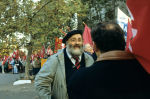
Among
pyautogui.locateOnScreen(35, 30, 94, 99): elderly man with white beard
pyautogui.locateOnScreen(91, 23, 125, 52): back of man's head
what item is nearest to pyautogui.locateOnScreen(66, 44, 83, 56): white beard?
pyautogui.locateOnScreen(35, 30, 94, 99): elderly man with white beard

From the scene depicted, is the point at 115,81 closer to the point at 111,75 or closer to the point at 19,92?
the point at 111,75

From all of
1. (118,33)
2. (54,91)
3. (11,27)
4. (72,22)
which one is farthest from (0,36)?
(118,33)

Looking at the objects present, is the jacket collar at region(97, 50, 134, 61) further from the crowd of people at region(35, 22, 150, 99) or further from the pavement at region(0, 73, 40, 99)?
the pavement at region(0, 73, 40, 99)

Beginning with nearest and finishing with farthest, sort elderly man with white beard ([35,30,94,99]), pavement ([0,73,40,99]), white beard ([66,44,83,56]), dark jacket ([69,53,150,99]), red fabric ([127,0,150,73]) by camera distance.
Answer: red fabric ([127,0,150,73]), dark jacket ([69,53,150,99]), elderly man with white beard ([35,30,94,99]), white beard ([66,44,83,56]), pavement ([0,73,40,99])

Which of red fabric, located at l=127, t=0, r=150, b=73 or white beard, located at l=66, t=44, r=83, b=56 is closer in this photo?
red fabric, located at l=127, t=0, r=150, b=73

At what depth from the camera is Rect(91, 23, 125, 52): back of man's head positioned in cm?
203

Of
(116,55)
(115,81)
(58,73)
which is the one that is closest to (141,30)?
(116,55)

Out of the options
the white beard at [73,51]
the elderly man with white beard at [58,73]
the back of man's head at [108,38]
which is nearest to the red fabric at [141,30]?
the back of man's head at [108,38]

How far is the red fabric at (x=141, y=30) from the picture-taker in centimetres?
164

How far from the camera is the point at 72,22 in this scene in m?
19.2

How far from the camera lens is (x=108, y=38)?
2037mm

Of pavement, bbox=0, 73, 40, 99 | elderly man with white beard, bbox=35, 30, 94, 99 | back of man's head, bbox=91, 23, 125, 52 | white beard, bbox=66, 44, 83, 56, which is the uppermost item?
back of man's head, bbox=91, 23, 125, 52

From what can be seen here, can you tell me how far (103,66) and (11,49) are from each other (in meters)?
13.2

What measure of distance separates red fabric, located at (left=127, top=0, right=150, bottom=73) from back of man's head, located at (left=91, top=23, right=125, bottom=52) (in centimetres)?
22
